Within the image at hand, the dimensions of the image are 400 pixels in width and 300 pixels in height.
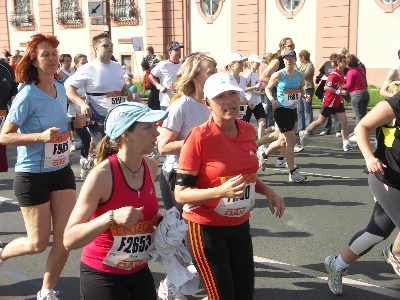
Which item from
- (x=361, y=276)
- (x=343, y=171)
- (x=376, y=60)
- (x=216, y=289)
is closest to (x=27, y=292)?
(x=216, y=289)

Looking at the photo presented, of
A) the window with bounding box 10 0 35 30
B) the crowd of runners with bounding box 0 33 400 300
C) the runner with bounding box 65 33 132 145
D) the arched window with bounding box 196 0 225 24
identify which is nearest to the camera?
the crowd of runners with bounding box 0 33 400 300

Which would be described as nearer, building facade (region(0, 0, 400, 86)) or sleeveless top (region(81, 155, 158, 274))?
sleeveless top (region(81, 155, 158, 274))

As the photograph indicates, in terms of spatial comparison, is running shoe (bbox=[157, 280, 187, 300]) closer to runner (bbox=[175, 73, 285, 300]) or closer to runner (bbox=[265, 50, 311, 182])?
runner (bbox=[175, 73, 285, 300])

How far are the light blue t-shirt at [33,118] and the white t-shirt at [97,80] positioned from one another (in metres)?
2.90

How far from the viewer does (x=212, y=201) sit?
3.19 meters

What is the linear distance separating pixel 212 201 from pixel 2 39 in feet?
110

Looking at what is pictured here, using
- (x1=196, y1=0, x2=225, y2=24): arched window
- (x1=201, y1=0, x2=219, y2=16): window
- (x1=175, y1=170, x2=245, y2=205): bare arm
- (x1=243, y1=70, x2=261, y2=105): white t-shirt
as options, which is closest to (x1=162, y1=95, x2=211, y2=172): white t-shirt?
(x1=175, y1=170, x2=245, y2=205): bare arm

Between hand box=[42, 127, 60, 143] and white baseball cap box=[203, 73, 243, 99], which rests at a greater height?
white baseball cap box=[203, 73, 243, 99]

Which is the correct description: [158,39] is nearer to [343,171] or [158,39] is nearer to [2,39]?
[2,39]

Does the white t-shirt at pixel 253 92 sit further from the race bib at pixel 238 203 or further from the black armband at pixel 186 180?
the black armband at pixel 186 180

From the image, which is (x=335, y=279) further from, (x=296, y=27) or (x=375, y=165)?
(x=296, y=27)

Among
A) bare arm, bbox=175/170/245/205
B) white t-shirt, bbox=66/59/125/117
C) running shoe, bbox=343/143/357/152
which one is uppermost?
white t-shirt, bbox=66/59/125/117

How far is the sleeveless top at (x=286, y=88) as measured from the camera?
27.3ft

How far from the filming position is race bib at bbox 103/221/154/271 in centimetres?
287
